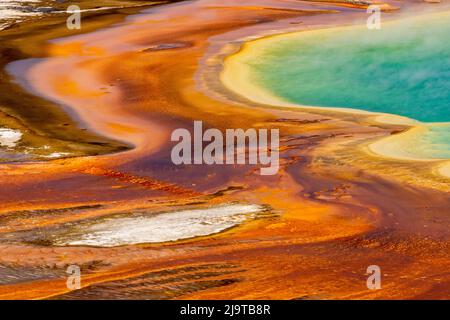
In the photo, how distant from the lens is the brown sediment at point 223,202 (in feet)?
15.4

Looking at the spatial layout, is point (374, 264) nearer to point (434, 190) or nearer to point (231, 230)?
point (231, 230)

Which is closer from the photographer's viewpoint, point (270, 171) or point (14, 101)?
point (270, 171)

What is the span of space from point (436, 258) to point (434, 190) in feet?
3.96

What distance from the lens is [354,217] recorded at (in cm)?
567

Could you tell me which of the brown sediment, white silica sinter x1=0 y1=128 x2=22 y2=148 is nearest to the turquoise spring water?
the brown sediment

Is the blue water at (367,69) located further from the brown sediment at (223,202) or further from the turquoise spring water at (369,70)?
the brown sediment at (223,202)

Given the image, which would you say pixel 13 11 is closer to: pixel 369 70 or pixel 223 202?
pixel 369 70

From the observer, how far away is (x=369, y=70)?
10.9 m

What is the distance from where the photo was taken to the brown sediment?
15.4 feet

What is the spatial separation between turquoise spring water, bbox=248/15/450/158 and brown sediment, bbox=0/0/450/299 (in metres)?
0.90

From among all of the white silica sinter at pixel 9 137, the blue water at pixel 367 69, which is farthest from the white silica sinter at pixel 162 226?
the blue water at pixel 367 69
